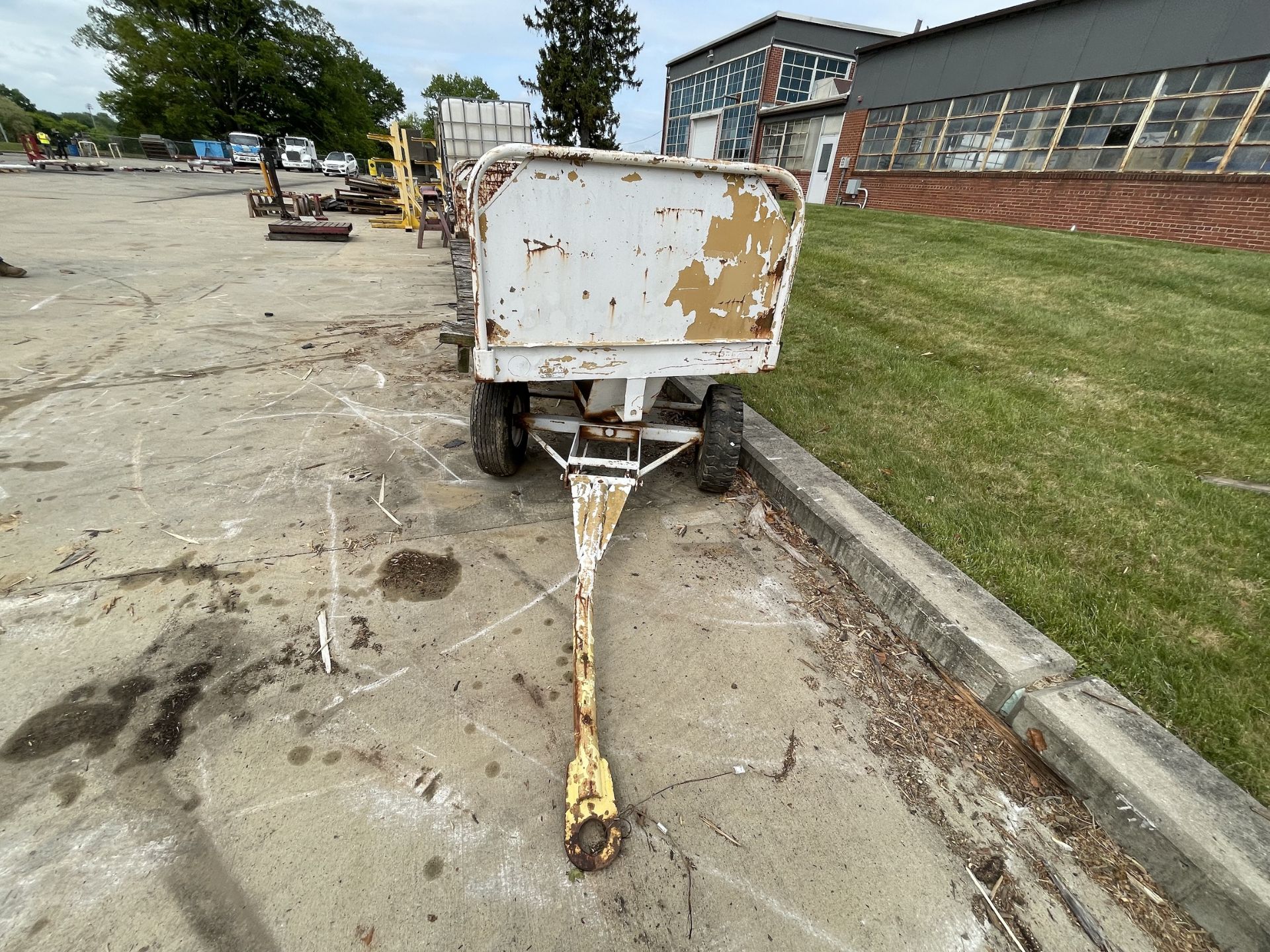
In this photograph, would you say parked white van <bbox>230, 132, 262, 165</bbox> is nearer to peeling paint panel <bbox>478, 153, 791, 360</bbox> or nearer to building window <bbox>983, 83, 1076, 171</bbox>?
building window <bbox>983, 83, 1076, 171</bbox>

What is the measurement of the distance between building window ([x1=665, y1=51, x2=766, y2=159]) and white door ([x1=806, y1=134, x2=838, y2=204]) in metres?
8.74

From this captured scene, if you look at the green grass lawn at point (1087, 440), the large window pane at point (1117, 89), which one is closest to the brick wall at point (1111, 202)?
the large window pane at point (1117, 89)

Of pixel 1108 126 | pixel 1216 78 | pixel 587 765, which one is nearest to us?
pixel 587 765

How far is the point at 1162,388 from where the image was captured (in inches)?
197

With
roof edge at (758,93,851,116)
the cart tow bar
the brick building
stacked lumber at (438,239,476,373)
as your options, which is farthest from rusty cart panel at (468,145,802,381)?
the brick building

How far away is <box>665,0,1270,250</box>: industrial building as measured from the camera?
440 inches

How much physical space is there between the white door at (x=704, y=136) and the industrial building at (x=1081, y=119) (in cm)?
1859

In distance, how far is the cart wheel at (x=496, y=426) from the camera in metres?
3.39

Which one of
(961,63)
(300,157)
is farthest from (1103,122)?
(300,157)

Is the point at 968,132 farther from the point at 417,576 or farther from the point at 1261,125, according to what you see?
the point at 417,576

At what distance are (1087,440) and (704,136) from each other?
140 ft

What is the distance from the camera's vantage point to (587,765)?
1.90 metres

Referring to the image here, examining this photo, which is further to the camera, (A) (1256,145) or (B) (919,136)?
(B) (919,136)

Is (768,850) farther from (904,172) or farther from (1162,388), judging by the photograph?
(904,172)
